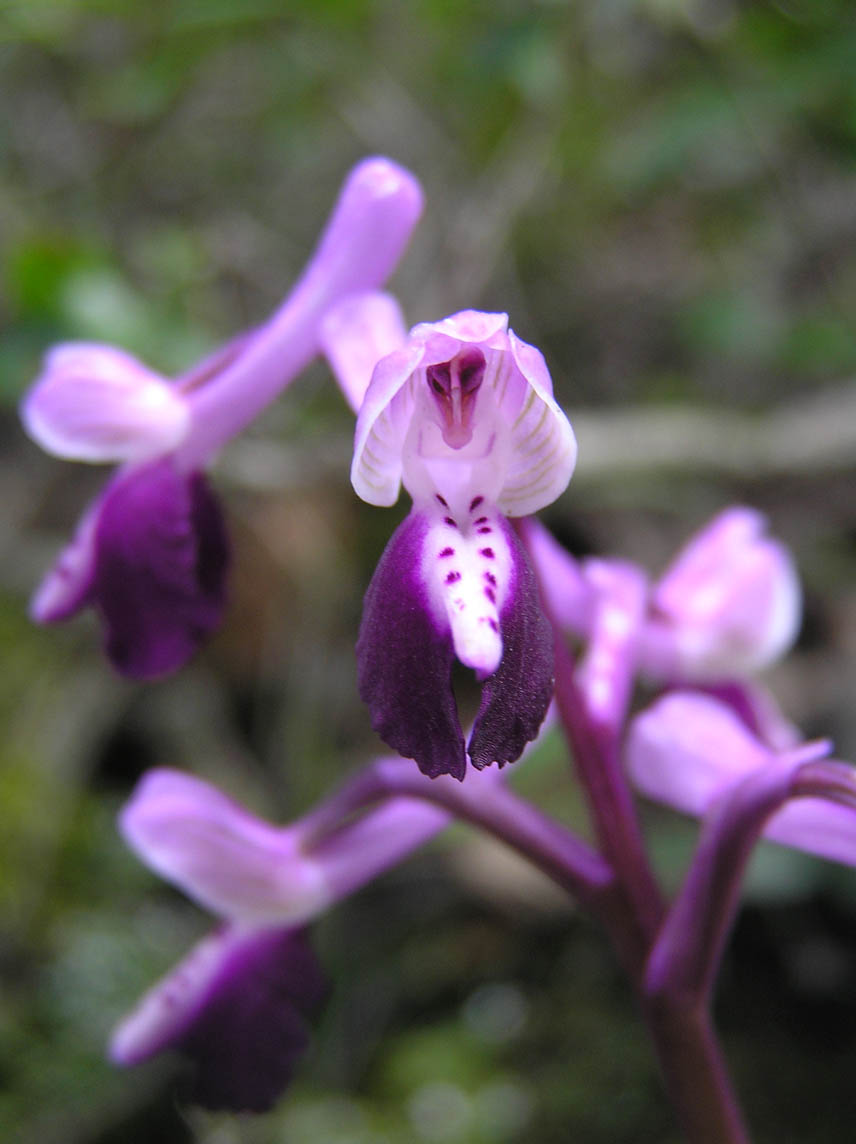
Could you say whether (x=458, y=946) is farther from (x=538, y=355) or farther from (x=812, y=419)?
(x=538, y=355)

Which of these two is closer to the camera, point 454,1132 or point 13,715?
point 454,1132

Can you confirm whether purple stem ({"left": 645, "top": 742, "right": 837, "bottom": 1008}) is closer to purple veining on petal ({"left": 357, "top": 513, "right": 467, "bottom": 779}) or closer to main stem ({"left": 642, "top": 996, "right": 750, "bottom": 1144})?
main stem ({"left": 642, "top": 996, "right": 750, "bottom": 1144})

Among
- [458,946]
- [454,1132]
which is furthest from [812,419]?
[454,1132]

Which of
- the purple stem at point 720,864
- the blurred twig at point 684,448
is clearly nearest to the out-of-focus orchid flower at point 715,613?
the purple stem at point 720,864

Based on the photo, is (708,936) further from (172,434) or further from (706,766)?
(172,434)

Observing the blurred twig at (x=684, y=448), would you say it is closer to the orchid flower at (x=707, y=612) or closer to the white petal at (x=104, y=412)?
the orchid flower at (x=707, y=612)

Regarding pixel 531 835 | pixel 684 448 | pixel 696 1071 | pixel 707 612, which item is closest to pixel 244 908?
pixel 531 835
